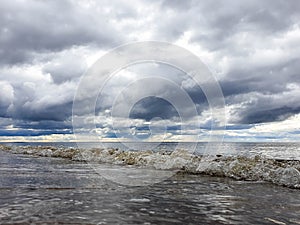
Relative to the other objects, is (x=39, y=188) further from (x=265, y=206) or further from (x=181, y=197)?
(x=265, y=206)

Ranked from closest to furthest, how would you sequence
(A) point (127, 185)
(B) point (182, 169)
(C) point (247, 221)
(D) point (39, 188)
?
(C) point (247, 221) < (D) point (39, 188) < (A) point (127, 185) < (B) point (182, 169)

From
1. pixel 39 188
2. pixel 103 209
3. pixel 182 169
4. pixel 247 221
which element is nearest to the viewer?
pixel 247 221

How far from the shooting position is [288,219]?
8117 millimetres

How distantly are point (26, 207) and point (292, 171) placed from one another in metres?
11.5

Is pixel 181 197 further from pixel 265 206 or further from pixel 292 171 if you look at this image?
pixel 292 171

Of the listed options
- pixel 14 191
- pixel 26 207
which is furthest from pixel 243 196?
pixel 14 191

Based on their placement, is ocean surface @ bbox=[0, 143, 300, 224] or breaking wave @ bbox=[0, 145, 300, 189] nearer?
ocean surface @ bbox=[0, 143, 300, 224]

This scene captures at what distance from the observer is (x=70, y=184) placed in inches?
555

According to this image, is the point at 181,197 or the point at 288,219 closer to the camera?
the point at 288,219

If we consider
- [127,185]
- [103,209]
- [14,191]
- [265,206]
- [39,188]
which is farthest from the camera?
[127,185]

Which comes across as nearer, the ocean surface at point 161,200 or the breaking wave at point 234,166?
the ocean surface at point 161,200

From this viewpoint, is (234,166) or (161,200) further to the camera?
(234,166)

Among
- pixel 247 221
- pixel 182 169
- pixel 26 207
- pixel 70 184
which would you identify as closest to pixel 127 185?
pixel 70 184

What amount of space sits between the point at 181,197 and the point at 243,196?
2.28 metres
